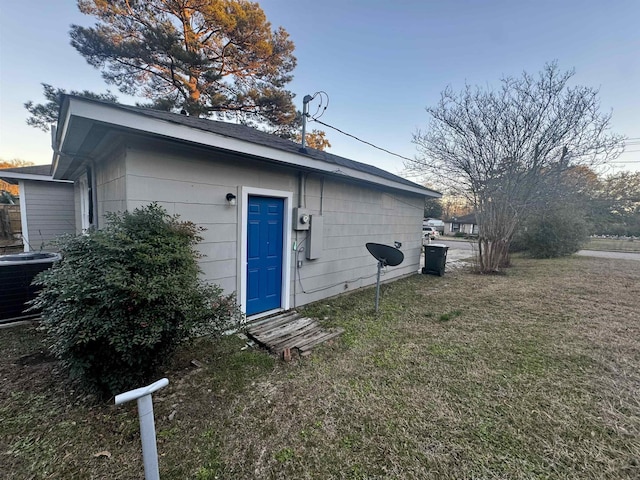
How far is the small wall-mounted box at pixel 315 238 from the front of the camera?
15.6 ft

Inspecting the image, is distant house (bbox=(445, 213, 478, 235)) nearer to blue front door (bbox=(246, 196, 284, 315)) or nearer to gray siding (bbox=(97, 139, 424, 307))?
gray siding (bbox=(97, 139, 424, 307))

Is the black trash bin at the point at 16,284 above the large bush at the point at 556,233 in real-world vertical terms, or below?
below

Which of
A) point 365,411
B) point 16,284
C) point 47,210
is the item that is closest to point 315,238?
point 365,411

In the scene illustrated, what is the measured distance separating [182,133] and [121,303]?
1.87 meters

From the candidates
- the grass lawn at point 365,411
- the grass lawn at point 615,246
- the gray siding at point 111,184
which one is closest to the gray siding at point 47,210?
the gray siding at point 111,184

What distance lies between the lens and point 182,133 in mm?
2912

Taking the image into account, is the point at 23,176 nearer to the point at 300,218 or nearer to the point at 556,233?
the point at 300,218

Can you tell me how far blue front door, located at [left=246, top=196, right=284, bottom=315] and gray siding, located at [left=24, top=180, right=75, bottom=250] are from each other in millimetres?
8475

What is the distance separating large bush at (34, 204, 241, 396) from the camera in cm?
201

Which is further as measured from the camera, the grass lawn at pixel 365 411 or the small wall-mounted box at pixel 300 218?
the small wall-mounted box at pixel 300 218

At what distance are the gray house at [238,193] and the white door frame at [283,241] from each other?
2 cm

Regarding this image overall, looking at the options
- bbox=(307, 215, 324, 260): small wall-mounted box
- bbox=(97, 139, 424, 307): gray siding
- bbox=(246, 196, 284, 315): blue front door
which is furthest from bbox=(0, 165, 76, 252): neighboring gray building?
bbox=(307, 215, 324, 260): small wall-mounted box

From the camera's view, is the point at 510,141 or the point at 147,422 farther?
the point at 510,141

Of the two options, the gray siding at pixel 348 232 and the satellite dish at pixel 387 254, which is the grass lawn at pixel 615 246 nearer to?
the gray siding at pixel 348 232
